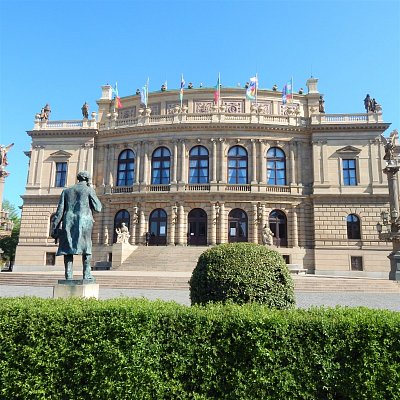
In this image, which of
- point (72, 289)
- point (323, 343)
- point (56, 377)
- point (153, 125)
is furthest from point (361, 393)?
point (153, 125)

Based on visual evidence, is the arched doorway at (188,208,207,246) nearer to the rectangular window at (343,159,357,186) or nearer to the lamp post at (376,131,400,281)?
the rectangular window at (343,159,357,186)

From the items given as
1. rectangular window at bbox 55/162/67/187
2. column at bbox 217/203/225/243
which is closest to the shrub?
column at bbox 217/203/225/243

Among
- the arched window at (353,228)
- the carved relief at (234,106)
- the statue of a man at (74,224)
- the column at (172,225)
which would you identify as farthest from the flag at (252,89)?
the statue of a man at (74,224)

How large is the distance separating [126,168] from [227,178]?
451 inches

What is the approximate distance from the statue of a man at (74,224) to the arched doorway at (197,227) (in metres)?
25.4

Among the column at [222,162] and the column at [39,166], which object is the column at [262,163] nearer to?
the column at [222,162]

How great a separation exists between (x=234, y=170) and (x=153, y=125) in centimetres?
1005

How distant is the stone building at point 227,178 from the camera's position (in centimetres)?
3419

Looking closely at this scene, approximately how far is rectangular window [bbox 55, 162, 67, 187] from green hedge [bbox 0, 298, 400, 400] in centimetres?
3569

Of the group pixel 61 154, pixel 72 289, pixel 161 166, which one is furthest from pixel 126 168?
pixel 72 289

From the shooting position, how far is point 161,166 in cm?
3688

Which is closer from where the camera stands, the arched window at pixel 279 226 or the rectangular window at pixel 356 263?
the rectangular window at pixel 356 263

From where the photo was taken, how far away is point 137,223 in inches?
1395

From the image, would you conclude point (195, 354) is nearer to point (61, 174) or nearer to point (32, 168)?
point (61, 174)
